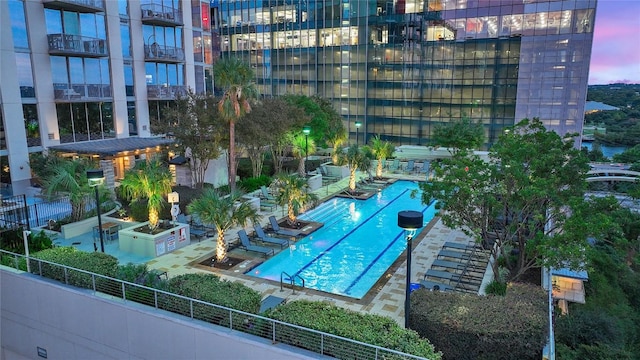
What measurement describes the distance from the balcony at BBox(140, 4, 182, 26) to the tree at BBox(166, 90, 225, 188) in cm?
1009

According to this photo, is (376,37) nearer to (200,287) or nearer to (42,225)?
(42,225)

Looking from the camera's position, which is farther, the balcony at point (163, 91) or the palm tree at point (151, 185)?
the balcony at point (163, 91)

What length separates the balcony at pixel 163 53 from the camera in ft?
98.5

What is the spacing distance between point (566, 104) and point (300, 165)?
24.3m

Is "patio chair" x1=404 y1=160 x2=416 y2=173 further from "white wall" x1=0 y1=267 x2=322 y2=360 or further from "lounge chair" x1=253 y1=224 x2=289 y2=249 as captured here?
"white wall" x1=0 y1=267 x2=322 y2=360

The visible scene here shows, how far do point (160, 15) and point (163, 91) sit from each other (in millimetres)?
5079

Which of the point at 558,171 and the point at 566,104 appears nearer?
the point at 558,171

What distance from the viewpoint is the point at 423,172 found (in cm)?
3341

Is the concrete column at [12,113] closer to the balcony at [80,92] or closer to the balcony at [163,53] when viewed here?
the balcony at [80,92]

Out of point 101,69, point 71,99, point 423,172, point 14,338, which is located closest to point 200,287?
point 14,338

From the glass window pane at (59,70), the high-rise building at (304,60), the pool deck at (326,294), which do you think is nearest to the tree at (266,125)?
the pool deck at (326,294)

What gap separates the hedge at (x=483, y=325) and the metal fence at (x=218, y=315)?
7.91ft

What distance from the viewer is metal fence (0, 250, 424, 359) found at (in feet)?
23.5

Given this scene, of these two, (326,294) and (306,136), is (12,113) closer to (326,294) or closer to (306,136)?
(306,136)
